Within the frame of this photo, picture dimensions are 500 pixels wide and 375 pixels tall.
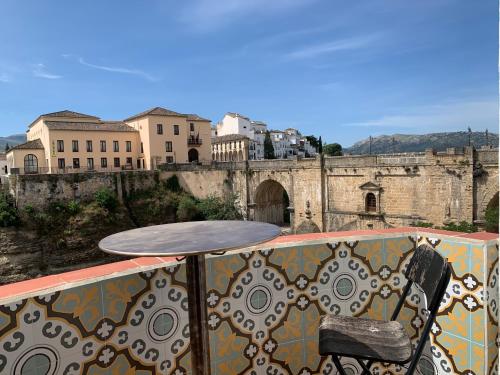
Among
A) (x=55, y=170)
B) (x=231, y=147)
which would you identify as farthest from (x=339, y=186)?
(x=231, y=147)

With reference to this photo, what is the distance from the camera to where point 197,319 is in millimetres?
2160

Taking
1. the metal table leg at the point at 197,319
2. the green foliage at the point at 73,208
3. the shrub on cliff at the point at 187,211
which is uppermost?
the metal table leg at the point at 197,319

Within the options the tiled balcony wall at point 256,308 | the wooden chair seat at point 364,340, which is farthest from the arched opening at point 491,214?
the wooden chair seat at point 364,340

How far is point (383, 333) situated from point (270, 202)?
31154 mm

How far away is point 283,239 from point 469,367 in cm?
172

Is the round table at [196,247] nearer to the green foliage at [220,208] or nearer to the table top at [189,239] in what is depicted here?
the table top at [189,239]

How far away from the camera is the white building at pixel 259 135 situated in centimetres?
6711

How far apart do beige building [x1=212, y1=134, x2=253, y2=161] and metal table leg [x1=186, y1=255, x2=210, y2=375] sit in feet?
168

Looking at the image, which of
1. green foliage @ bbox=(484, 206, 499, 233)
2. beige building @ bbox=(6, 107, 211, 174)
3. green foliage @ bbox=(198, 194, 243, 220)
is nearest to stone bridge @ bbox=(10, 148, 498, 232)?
green foliage @ bbox=(484, 206, 499, 233)

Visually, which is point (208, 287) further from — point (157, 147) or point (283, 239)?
point (157, 147)

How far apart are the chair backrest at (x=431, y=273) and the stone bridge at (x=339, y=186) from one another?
18.1 m

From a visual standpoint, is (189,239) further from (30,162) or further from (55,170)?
(30,162)

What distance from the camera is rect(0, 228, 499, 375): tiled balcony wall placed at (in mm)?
2121

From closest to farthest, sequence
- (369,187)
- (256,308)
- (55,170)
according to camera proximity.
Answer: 1. (256,308)
2. (369,187)
3. (55,170)
